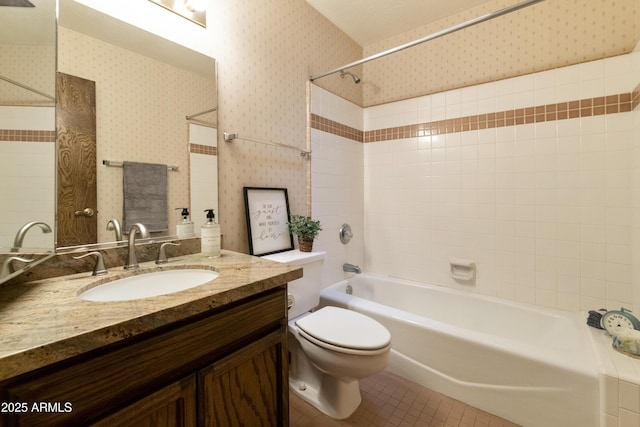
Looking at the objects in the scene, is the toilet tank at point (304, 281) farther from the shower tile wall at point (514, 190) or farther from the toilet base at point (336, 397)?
the shower tile wall at point (514, 190)

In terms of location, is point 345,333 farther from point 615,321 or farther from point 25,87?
point 25,87

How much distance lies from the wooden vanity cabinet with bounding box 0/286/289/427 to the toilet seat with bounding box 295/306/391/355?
0.33m

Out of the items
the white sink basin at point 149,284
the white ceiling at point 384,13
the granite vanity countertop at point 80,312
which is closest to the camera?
the granite vanity countertop at point 80,312

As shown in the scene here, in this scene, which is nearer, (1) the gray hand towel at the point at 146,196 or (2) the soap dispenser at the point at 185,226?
(1) the gray hand towel at the point at 146,196

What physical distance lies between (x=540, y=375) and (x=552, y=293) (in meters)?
0.76

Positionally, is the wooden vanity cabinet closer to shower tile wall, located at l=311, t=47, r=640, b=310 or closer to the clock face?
shower tile wall, located at l=311, t=47, r=640, b=310

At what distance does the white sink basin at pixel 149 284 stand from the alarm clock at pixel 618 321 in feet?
5.99

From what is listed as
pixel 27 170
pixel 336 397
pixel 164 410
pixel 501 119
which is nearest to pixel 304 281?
pixel 336 397

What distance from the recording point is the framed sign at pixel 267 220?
5.17 ft

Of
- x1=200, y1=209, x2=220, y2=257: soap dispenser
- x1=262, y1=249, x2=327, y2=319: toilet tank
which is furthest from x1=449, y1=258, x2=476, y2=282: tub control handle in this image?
x1=200, y1=209, x2=220, y2=257: soap dispenser

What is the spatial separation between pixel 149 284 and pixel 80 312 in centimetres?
37

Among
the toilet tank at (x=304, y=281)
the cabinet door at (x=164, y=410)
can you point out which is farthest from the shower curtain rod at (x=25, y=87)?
the toilet tank at (x=304, y=281)

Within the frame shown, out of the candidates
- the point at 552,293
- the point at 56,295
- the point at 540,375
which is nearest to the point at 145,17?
the point at 56,295

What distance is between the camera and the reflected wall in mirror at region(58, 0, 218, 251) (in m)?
1.00
